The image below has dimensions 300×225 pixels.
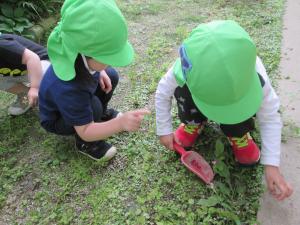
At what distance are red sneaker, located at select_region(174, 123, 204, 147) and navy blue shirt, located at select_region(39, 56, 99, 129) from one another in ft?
1.50

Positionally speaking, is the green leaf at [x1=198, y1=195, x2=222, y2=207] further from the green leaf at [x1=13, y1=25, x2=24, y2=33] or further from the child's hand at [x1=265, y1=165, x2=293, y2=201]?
the green leaf at [x1=13, y1=25, x2=24, y2=33]

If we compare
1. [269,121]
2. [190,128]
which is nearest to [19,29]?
[190,128]

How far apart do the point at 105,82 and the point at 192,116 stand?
514mm

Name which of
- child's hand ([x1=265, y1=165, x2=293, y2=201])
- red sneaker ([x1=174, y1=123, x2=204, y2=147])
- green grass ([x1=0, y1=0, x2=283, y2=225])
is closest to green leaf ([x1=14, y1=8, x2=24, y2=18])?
green grass ([x1=0, y1=0, x2=283, y2=225])

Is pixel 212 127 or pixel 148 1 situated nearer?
pixel 212 127

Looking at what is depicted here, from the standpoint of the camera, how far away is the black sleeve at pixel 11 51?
203cm

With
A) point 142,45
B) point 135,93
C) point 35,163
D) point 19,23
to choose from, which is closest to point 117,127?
point 35,163

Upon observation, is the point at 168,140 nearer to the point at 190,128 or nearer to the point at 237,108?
the point at 190,128

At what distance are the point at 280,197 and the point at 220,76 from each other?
2.21 feet

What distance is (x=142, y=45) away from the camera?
2.88 m

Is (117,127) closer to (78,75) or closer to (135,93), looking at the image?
(78,75)

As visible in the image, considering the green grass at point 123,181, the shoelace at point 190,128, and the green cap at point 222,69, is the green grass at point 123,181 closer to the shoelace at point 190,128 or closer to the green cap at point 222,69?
the shoelace at point 190,128

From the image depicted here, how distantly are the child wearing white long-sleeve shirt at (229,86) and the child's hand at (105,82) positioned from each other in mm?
378

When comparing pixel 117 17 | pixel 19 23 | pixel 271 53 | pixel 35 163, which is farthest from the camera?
pixel 19 23
